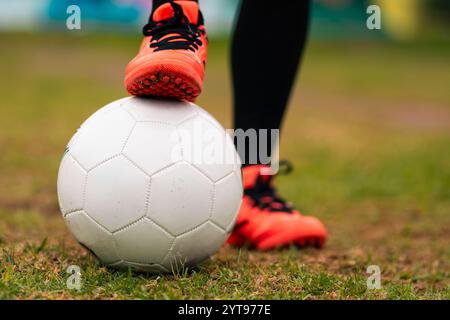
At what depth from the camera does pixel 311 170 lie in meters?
4.75

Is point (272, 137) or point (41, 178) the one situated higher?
point (272, 137)

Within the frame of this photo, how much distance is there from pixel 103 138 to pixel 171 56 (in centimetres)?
34

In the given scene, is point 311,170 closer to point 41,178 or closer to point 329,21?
point 41,178

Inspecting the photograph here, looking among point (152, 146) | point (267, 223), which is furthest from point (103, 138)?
point (267, 223)

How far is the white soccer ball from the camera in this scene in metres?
2.01

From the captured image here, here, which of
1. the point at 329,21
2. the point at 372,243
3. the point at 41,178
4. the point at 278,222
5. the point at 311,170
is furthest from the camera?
the point at 329,21

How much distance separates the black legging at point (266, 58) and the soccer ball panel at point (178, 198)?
0.74m

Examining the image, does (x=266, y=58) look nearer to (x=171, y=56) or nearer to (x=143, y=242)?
(x=171, y=56)

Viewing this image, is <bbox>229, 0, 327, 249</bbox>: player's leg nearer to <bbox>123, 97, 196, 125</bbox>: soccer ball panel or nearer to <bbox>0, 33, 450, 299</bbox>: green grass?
<bbox>0, 33, 450, 299</bbox>: green grass

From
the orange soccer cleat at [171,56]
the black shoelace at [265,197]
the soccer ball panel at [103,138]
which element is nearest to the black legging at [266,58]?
the black shoelace at [265,197]

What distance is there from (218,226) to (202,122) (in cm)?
34

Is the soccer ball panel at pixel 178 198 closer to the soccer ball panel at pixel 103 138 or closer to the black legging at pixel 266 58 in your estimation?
the soccer ball panel at pixel 103 138
